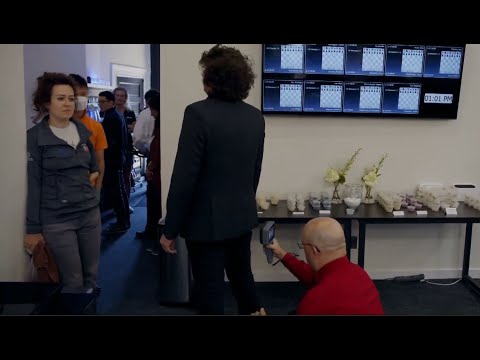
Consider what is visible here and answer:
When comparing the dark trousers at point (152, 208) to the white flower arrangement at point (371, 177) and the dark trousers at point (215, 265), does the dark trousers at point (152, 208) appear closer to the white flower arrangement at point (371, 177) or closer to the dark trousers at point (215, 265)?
the white flower arrangement at point (371, 177)

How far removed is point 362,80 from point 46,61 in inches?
135

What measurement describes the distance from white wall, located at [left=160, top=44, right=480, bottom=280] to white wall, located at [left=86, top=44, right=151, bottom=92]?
3485 millimetres

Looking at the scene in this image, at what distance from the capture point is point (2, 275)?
1854mm

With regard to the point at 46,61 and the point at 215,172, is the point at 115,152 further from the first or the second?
the point at 215,172

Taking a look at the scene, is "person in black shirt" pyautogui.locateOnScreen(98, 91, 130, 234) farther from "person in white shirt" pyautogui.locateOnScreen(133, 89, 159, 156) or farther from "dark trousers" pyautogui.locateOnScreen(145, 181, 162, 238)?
"dark trousers" pyautogui.locateOnScreen(145, 181, 162, 238)

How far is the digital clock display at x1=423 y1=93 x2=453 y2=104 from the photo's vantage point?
3238 millimetres

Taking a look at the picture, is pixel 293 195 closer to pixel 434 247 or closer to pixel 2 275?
pixel 434 247

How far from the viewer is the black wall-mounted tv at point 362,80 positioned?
313cm

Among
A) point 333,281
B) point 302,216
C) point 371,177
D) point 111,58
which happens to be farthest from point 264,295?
point 111,58

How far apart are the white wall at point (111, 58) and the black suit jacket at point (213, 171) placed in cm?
481

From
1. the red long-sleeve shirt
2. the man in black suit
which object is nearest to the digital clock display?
the man in black suit

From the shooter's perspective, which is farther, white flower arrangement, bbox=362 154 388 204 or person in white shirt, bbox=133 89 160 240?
person in white shirt, bbox=133 89 160 240

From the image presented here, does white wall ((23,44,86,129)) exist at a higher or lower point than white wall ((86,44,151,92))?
lower
